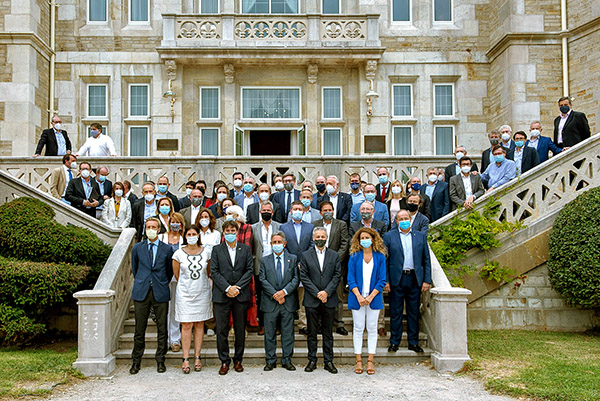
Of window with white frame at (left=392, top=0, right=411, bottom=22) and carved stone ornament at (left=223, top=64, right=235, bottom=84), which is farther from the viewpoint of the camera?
window with white frame at (left=392, top=0, right=411, bottom=22)

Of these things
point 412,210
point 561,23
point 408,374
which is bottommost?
point 408,374

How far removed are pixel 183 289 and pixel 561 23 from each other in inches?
557

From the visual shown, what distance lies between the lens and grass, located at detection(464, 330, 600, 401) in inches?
256

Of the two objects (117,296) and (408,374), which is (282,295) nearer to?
(408,374)

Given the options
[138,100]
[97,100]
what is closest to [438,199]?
[138,100]

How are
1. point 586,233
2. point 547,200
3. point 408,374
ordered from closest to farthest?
point 408,374
point 586,233
point 547,200

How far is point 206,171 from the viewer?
12.5 meters

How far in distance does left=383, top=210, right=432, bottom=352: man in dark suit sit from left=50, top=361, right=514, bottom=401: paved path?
0.56 m

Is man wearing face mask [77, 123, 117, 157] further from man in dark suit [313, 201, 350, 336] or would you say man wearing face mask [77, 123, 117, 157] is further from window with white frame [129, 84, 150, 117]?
man in dark suit [313, 201, 350, 336]

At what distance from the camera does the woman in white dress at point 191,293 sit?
7629mm

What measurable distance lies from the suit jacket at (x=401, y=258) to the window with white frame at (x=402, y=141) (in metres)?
9.92

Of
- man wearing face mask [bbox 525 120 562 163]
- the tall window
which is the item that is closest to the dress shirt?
man wearing face mask [bbox 525 120 562 163]

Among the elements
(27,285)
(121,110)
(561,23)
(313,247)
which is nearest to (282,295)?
(313,247)

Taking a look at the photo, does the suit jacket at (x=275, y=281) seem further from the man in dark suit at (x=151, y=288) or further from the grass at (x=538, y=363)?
the grass at (x=538, y=363)
